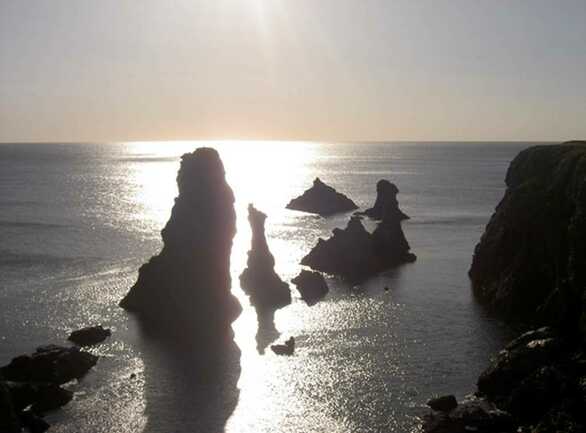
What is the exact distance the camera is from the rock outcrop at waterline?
276ft

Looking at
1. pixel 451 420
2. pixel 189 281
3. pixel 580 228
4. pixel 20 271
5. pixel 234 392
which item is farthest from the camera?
pixel 20 271

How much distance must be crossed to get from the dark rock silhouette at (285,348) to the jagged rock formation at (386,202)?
2622 inches

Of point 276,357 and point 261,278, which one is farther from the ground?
point 261,278

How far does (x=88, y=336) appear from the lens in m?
73.2

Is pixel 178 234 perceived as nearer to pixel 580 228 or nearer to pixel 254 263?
pixel 254 263

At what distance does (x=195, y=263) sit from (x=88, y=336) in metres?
17.8

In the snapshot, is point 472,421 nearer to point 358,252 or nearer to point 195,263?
point 195,263

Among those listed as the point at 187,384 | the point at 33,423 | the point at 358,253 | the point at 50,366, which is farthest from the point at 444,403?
Result: the point at 358,253

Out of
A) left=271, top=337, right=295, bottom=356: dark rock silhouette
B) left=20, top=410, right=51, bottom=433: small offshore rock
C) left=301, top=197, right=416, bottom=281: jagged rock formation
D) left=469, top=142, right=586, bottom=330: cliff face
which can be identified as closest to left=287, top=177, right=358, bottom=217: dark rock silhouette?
left=301, top=197, right=416, bottom=281: jagged rock formation

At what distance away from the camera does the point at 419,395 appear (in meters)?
58.7

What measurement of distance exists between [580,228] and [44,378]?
55260 millimetres

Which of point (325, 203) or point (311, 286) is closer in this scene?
point (311, 286)

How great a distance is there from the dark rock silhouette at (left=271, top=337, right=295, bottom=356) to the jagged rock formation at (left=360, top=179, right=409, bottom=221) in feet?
219

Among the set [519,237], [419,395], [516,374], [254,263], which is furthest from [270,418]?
[519,237]
